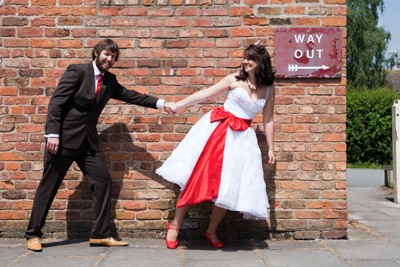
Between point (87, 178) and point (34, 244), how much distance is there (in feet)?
2.45

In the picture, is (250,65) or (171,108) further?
(171,108)

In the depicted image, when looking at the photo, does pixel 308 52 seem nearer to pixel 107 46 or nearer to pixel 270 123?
pixel 270 123

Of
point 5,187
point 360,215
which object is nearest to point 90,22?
point 5,187

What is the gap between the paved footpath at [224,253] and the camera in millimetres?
4398

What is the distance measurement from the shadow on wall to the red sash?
656mm

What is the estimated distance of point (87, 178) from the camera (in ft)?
16.5

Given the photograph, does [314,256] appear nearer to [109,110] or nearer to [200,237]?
[200,237]

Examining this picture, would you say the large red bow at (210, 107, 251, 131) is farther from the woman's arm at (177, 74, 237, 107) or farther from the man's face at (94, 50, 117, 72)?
the man's face at (94, 50, 117, 72)

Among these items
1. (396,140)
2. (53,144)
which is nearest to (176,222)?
(53,144)

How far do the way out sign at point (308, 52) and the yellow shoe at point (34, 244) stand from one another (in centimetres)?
275

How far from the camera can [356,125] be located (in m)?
17.8

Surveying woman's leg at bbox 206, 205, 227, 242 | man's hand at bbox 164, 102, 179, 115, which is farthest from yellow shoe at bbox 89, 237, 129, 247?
man's hand at bbox 164, 102, 179, 115

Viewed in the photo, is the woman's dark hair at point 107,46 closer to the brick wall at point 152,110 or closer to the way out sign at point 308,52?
the brick wall at point 152,110

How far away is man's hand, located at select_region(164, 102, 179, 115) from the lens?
5.05 meters
